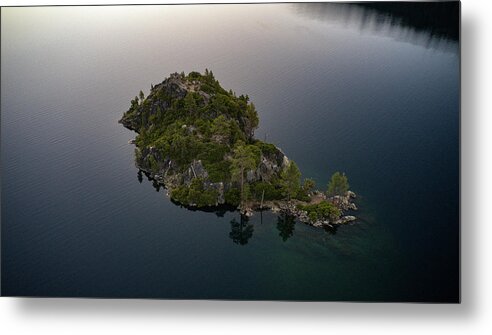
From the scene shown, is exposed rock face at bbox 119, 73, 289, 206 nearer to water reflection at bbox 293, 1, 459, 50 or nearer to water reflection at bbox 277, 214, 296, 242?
water reflection at bbox 277, 214, 296, 242

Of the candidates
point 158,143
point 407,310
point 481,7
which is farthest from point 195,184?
point 481,7

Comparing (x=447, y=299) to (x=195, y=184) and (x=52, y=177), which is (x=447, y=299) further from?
(x=52, y=177)

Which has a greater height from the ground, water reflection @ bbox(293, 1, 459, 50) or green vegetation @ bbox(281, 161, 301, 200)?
water reflection @ bbox(293, 1, 459, 50)

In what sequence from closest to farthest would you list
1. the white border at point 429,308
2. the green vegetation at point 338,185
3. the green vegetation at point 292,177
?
the white border at point 429,308 → the green vegetation at point 338,185 → the green vegetation at point 292,177

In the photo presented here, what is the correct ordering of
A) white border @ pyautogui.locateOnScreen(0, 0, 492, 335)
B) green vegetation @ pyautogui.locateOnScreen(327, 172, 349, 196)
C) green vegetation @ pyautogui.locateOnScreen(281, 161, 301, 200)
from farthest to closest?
green vegetation @ pyautogui.locateOnScreen(281, 161, 301, 200) < green vegetation @ pyautogui.locateOnScreen(327, 172, 349, 196) < white border @ pyautogui.locateOnScreen(0, 0, 492, 335)

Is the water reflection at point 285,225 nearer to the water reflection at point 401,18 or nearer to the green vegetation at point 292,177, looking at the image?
the green vegetation at point 292,177

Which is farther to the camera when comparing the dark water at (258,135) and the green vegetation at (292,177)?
the green vegetation at (292,177)

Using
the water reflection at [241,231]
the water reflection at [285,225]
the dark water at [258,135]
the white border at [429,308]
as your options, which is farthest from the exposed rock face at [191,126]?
the white border at [429,308]

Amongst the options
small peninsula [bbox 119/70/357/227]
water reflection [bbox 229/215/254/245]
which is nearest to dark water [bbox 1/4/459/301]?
water reflection [bbox 229/215/254/245]
